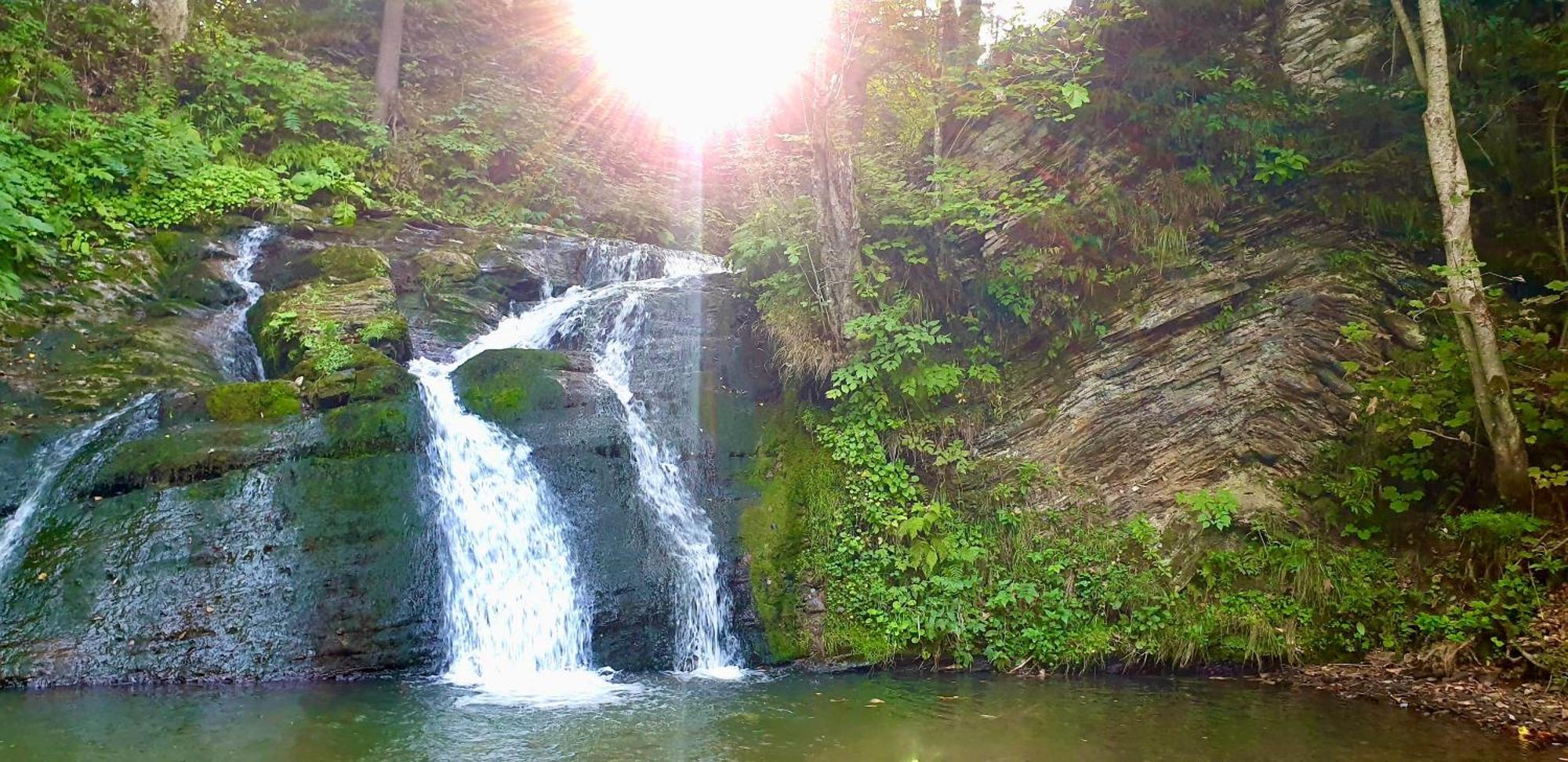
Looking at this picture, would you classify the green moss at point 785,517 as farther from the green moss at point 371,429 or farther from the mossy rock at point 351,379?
the mossy rock at point 351,379

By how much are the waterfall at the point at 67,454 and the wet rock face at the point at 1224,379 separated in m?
8.65

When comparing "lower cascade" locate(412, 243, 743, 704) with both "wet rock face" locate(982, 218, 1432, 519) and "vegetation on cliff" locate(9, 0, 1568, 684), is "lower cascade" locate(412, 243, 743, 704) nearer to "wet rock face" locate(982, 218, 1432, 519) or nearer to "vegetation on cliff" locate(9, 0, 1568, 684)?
"vegetation on cliff" locate(9, 0, 1568, 684)

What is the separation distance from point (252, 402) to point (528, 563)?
125 inches

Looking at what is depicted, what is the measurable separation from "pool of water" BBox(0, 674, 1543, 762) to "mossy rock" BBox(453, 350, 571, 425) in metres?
3.07

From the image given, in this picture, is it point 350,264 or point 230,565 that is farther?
point 350,264

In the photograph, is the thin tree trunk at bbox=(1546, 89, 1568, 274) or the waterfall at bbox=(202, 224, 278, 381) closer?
the thin tree trunk at bbox=(1546, 89, 1568, 274)

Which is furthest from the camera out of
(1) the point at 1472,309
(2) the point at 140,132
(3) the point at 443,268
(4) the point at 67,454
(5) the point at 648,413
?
(3) the point at 443,268

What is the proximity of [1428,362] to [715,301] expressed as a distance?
7.97 metres

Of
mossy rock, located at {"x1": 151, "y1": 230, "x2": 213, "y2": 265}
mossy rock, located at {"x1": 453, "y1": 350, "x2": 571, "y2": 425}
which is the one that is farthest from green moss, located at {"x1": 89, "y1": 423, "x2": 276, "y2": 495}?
mossy rock, located at {"x1": 151, "y1": 230, "x2": 213, "y2": 265}

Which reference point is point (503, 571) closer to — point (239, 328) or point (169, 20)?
point (239, 328)

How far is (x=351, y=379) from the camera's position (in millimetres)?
8727

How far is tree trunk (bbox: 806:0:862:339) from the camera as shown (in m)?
10.1

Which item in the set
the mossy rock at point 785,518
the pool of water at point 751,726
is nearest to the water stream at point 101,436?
the pool of water at point 751,726

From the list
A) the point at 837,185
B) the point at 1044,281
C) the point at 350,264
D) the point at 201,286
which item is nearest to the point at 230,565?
the point at 201,286
